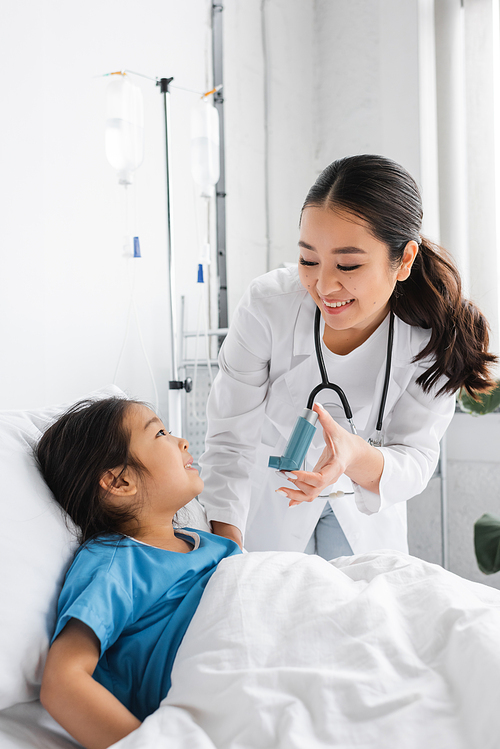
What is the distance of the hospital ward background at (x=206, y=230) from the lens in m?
0.70

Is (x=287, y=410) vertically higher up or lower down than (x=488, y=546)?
higher up

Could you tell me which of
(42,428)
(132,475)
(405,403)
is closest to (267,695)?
(132,475)

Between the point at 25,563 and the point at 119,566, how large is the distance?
0.13 meters

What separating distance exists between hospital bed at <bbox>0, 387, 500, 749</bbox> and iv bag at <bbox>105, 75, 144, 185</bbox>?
1056 millimetres

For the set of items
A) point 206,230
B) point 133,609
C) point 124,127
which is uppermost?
point 124,127

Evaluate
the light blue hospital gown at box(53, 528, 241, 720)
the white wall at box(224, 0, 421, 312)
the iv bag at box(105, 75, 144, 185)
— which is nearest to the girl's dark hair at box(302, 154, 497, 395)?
the light blue hospital gown at box(53, 528, 241, 720)

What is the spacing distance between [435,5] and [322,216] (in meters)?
2.10

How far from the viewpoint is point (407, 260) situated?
3.54 feet

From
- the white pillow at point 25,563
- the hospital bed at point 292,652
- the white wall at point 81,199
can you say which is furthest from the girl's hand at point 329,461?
the white wall at point 81,199

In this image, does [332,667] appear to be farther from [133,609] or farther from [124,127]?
[124,127]

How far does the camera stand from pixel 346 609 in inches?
29.2

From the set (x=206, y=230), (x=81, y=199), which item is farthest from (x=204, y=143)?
(x=206, y=230)

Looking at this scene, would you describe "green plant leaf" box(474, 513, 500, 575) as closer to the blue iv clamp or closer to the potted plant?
the potted plant

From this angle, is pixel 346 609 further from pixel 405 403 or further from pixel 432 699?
pixel 405 403
